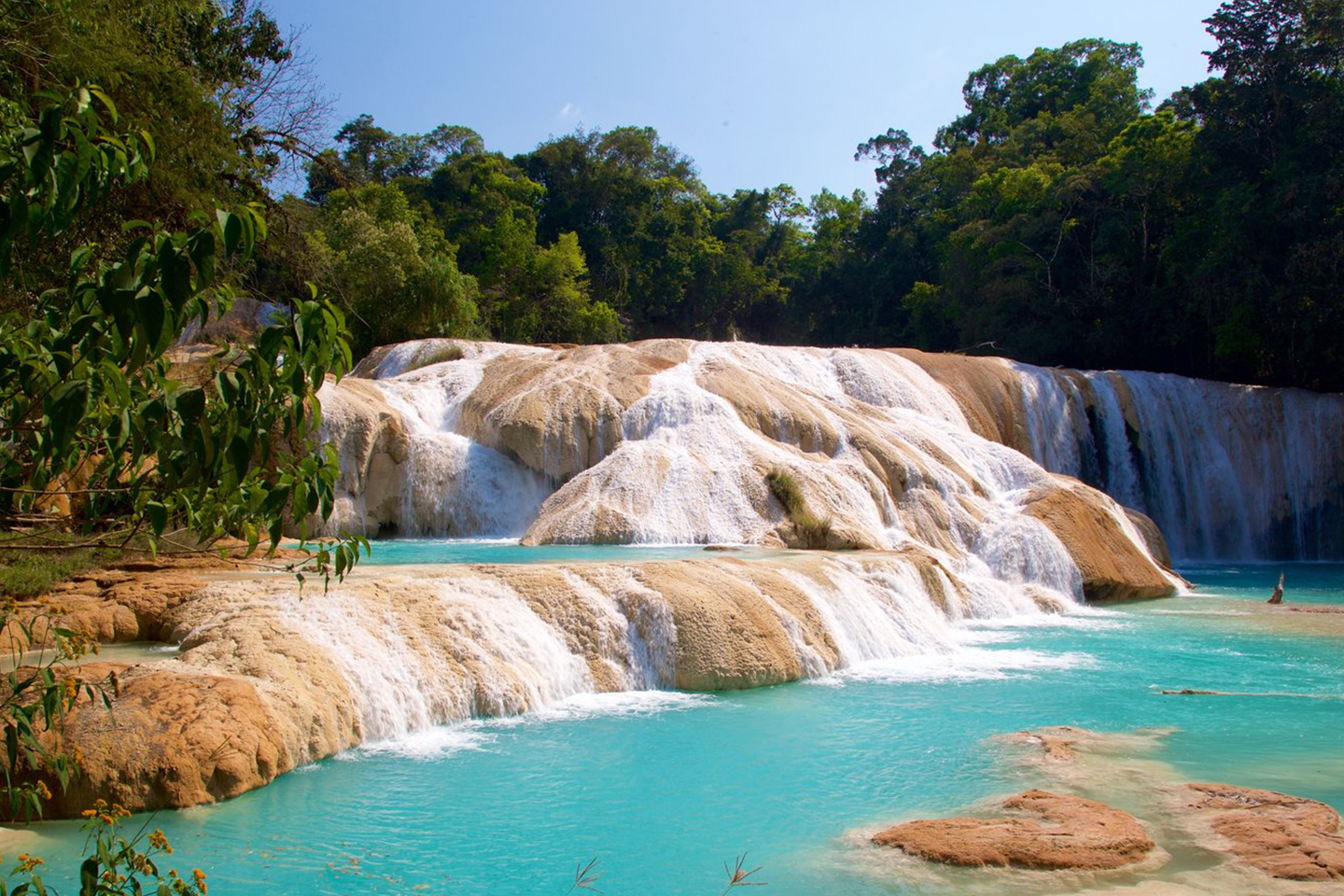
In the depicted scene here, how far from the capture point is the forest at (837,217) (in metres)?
10.5

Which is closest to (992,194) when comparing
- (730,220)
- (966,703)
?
(730,220)

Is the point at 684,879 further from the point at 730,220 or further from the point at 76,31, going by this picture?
the point at 730,220

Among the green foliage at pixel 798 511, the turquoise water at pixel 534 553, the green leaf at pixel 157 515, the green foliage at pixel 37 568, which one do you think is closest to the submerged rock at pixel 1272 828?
the green leaf at pixel 157 515

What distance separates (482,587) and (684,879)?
5.00 metres

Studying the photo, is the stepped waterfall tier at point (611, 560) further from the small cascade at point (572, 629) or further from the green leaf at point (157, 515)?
the green leaf at point (157, 515)

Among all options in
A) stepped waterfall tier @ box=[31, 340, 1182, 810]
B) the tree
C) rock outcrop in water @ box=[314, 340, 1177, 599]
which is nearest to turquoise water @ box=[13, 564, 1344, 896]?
stepped waterfall tier @ box=[31, 340, 1182, 810]

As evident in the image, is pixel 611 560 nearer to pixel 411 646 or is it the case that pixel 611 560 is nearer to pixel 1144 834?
pixel 411 646

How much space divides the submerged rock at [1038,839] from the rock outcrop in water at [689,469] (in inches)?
378

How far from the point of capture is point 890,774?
26.1ft

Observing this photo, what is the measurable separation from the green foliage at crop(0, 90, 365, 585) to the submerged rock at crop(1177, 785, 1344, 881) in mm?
5602

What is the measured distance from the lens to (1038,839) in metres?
6.37

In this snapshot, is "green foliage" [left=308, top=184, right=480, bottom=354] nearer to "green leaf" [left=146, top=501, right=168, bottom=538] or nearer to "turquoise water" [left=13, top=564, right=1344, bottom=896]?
"turquoise water" [left=13, top=564, right=1344, bottom=896]

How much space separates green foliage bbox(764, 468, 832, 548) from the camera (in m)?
16.4

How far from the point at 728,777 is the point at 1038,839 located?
7.46ft
